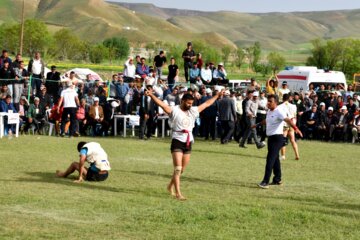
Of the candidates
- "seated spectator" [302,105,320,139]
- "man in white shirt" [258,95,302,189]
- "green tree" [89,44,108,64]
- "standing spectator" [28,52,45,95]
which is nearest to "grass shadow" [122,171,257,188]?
"man in white shirt" [258,95,302,189]

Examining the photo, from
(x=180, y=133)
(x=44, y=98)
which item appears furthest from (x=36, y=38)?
(x=180, y=133)

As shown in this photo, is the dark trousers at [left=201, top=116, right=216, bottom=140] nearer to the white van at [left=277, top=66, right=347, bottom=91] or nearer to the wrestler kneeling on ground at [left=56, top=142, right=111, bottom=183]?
the white van at [left=277, top=66, right=347, bottom=91]

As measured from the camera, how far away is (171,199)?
487 inches

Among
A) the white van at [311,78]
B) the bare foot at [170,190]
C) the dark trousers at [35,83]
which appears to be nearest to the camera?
the bare foot at [170,190]

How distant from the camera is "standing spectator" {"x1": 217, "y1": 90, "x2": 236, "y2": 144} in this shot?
24.7m

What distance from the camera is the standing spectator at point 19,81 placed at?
25047 millimetres

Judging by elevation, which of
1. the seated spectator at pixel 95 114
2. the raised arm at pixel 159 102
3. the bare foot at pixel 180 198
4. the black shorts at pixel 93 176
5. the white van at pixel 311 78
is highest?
the white van at pixel 311 78

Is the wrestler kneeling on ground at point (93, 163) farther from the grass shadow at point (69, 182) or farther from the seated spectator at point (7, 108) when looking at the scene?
the seated spectator at point (7, 108)

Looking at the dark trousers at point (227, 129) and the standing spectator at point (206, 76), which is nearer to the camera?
the dark trousers at point (227, 129)

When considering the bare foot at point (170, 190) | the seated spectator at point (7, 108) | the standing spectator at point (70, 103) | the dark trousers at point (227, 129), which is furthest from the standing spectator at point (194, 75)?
the bare foot at point (170, 190)

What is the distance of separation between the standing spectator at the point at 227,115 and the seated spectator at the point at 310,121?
4.35 m

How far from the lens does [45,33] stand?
104 meters

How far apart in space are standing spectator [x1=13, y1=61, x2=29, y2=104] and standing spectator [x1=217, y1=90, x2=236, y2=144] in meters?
6.91

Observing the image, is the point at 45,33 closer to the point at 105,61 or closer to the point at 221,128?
the point at 105,61
